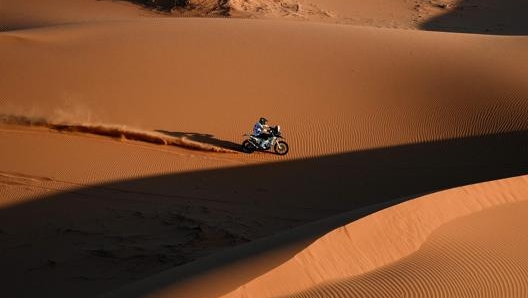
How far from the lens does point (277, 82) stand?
38.2 feet

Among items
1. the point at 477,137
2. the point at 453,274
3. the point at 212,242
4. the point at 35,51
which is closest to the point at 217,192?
the point at 212,242

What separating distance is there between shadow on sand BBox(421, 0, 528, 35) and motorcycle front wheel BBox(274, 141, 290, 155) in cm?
1652

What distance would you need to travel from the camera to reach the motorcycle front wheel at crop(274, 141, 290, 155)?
9617 mm

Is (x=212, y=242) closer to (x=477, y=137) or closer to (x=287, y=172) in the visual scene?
(x=287, y=172)

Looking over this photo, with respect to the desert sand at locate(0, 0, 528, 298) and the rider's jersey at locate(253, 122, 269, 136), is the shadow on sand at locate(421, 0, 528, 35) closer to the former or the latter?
the desert sand at locate(0, 0, 528, 298)

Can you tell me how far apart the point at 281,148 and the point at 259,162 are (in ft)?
1.62

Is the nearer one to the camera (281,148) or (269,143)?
(269,143)

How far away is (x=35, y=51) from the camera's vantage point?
486 inches

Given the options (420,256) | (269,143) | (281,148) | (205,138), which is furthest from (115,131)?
(420,256)

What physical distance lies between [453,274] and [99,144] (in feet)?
20.5

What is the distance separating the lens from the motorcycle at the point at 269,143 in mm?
9414

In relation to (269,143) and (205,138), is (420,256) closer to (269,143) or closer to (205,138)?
(269,143)

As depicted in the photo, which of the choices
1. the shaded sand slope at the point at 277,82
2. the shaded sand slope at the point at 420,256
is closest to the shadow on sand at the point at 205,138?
the shaded sand slope at the point at 277,82

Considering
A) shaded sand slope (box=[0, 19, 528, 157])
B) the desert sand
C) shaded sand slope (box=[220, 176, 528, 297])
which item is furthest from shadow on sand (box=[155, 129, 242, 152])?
shaded sand slope (box=[220, 176, 528, 297])
